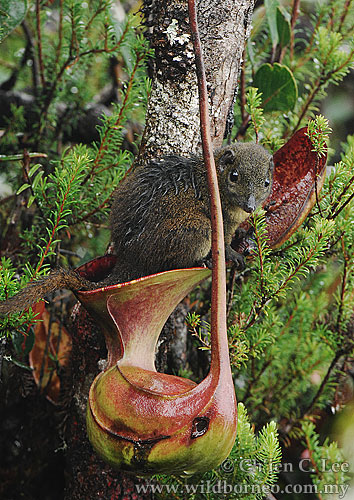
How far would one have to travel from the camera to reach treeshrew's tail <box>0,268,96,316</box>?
2.43 feet

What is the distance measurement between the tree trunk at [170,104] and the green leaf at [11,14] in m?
0.30

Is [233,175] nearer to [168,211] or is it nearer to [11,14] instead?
[168,211]

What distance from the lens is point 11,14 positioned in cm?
104

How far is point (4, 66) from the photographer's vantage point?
5.52ft

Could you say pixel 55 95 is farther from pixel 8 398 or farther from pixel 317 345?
pixel 317 345

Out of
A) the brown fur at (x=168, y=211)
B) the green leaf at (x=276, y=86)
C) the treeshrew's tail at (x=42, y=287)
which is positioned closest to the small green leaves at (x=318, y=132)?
the brown fur at (x=168, y=211)

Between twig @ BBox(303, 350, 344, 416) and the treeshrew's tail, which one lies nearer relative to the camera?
the treeshrew's tail

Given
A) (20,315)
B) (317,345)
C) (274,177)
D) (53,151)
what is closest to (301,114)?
(274,177)

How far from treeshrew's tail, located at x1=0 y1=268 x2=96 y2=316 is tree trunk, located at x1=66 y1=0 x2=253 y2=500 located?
0.15m

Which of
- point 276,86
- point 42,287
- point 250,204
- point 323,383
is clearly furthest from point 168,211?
point 323,383

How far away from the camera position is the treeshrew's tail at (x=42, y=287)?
74 cm

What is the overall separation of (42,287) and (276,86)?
27.4 inches

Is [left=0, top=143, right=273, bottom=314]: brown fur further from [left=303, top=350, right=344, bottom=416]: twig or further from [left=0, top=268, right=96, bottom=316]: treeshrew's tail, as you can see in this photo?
[left=303, top=350, right=344, bottom=416]: twig

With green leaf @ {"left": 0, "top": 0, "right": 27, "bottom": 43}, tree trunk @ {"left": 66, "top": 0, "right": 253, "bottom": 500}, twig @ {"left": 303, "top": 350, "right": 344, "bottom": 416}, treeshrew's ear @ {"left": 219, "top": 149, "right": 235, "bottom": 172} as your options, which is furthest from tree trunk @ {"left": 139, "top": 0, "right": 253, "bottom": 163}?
twig @ {"left": 303, "top": 350, "right": 344, "bottom": 416}
